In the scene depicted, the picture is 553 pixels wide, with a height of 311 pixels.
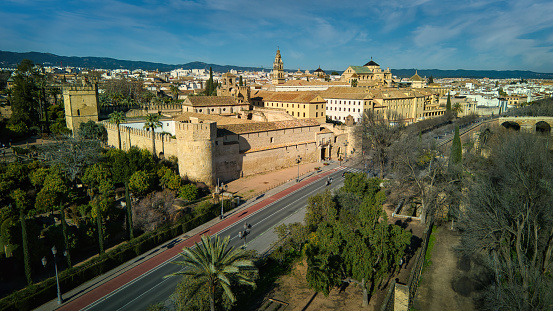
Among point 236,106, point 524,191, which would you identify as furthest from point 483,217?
point 236,106

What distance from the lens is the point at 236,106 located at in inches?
2222

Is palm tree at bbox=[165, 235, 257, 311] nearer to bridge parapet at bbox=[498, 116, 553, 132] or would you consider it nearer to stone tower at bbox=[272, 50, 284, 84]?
bridge parapet at bbox=[498, 116, 553, 132]

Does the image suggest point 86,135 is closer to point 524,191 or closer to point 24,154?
point 24,154

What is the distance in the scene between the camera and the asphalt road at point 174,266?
56.7 feet

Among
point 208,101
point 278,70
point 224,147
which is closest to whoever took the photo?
point 224,147

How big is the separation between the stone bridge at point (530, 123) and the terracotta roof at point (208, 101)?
1624 inches

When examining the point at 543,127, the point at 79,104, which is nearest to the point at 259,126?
the point at 79,104

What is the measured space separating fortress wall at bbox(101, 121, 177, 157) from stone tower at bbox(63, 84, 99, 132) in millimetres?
3743

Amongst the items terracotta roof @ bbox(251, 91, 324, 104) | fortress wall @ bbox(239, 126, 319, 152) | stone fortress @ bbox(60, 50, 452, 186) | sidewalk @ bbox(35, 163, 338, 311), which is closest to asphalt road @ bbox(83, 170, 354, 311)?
sidewalk @ bbox(35, 163, 338, 311)

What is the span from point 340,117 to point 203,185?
41.9 m

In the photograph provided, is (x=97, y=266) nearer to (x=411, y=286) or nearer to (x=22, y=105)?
(x=411, y=286)

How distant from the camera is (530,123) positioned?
164 feet

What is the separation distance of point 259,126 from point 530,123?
131ft

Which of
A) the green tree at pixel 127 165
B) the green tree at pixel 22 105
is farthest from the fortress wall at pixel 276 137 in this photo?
the green tree at pixel 22 105
